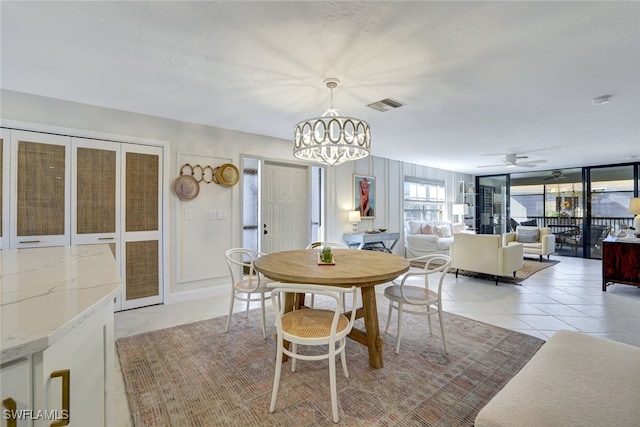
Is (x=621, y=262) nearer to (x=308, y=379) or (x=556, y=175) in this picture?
(x=556, y=175)

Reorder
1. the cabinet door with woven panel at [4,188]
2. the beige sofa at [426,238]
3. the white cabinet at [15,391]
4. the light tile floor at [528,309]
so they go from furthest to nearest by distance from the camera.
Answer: the beige sofa at [426,238]
the light tile floor at [528,309]
the cabinet door with woven panel at [4,188]
the white cabinet at [15,391]

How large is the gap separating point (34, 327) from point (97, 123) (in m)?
3.29

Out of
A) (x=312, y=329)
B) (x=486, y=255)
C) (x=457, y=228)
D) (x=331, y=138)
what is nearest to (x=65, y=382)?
(x=312, y=329)

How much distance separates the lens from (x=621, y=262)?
3.96 m

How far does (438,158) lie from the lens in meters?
6.21

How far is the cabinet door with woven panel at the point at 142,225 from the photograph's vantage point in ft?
10.7

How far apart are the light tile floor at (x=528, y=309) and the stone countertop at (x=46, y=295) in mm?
1020

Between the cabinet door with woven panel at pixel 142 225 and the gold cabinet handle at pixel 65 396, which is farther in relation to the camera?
the cabinet door with woven panel at pixel 142 225

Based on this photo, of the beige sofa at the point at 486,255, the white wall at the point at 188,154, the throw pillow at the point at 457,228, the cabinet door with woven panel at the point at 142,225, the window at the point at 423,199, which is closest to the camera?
the white wall at the point at 188,154

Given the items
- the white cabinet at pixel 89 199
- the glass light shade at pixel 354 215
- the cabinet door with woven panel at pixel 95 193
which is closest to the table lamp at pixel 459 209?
the glass light shade at pixel 354 215

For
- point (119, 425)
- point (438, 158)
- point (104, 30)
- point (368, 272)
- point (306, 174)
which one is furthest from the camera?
point (438, 158)

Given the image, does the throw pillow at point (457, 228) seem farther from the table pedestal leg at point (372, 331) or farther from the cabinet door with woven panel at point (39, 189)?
the cabinet door with woven panel at point (39, 189)

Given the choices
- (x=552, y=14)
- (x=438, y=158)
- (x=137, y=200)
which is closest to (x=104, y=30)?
(x=137, y=200)

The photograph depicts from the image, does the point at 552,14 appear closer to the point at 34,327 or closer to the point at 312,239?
the point at 34,327
